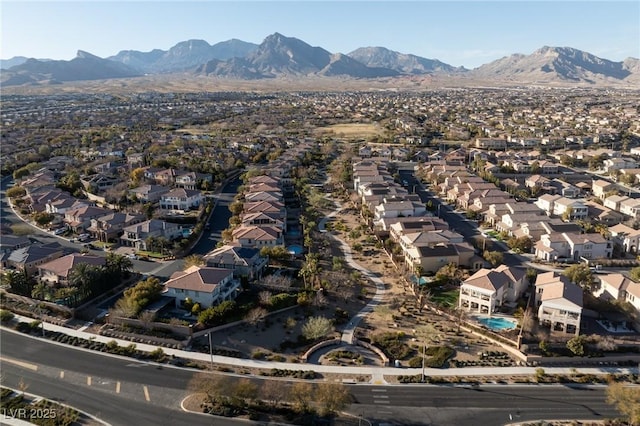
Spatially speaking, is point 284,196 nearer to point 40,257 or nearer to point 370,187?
point 370,187

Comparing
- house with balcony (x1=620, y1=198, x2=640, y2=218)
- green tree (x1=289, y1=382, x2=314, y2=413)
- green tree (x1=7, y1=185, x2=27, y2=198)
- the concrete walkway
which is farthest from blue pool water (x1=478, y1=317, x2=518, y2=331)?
green tree (x1=7, y1=185, x2=27, y2=198)

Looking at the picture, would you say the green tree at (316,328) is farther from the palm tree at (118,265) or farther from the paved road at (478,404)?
the palm tree at (118,265)

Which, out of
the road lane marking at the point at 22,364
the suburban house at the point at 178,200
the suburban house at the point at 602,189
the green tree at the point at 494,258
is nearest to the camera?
the road lane marking at the point at 22,364

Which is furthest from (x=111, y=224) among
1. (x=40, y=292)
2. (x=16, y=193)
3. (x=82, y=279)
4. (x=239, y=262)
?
(x=16, y=193)

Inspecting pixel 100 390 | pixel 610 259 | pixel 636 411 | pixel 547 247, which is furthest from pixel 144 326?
pixel 610 259

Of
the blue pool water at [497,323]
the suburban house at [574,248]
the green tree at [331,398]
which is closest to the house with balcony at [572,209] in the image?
the suburban house at [574,248]

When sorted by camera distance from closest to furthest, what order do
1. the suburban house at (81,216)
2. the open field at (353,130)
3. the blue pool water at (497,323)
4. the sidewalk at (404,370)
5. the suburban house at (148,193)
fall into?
the sidewalk at (404,370), the blue pool water at (497,323), the suburban house at (81,216), the suburban house at (148,193), the open field at (353,130)

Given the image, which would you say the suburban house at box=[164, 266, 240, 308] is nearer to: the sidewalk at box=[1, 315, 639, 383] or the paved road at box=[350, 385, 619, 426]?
the sidewalk at box=[1, 315, 639, 383]

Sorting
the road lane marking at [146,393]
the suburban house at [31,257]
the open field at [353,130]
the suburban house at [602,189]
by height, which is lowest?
the road lane marking at [146,393]
